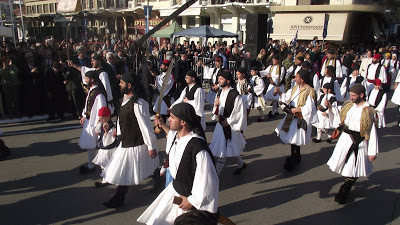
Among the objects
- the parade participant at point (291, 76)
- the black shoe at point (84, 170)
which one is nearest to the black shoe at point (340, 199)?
the black shoe at point (84, 170)

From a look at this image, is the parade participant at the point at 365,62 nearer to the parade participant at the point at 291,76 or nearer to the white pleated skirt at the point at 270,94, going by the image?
the parade participant at the point at 291,76

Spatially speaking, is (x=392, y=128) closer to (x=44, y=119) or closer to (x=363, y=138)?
(x=363, y=138)

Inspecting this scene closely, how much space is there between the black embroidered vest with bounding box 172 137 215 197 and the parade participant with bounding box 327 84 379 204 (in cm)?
250

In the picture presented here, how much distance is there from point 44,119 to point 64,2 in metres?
30.1

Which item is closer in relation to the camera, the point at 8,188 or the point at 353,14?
the point at 353,14

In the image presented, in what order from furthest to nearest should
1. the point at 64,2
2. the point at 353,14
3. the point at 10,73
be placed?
the point at 64,2, the point at 10,73, the point at 353,14

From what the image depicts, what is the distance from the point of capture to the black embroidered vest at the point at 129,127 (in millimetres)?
4340

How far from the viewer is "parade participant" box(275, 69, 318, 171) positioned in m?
5.64

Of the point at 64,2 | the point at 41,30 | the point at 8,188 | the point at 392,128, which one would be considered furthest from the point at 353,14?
the point at 64,2

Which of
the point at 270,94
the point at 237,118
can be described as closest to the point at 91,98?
the point at 237,118

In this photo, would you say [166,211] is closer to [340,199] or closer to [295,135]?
[340,199]

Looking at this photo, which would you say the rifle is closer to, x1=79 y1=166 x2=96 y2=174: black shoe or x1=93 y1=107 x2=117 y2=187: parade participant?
x1=93 y1=107 x2=117 y2=187: parade participant

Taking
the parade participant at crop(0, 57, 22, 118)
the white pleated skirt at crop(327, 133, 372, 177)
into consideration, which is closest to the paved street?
the white pleated skirt at crop(327, 133, 372, 177)

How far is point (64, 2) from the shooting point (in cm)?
3528
